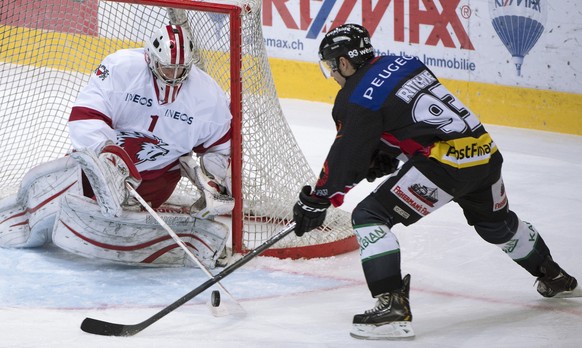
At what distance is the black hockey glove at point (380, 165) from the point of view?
12.8 feet

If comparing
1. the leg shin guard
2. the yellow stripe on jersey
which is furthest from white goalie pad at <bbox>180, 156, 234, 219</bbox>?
the yellow stripe on jersey

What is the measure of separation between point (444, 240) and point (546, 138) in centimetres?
208

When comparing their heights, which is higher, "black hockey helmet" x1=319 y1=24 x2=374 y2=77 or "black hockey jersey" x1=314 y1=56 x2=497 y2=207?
"black hockey helmet" x1=319 y1=24 x2=374 y2=77

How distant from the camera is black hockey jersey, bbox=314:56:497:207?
3510 millimetres

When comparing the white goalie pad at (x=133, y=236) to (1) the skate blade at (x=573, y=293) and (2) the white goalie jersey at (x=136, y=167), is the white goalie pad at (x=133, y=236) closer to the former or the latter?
(2) the white goalie jersey at (x=136, y=167)

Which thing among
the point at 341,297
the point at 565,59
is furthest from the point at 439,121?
the point at 565,59

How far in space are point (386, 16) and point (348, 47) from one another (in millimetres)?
3654

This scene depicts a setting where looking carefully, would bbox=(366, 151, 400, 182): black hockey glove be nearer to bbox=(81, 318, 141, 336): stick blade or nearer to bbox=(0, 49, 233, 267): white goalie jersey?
bbox=(0, 49, 233, 267): white goalie jersey

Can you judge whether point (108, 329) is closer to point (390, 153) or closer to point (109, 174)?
point (109, 174)

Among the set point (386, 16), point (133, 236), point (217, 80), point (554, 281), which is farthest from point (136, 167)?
point (386, 16)

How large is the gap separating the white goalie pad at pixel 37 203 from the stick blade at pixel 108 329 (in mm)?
898

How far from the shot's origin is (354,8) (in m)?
7.39

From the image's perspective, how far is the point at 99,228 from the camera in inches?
168

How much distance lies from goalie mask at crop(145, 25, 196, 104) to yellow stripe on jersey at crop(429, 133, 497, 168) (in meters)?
1.08
